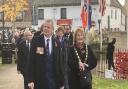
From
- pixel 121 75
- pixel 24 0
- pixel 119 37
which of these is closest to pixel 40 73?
pixel 121 75

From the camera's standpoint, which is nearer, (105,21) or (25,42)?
(25,42)

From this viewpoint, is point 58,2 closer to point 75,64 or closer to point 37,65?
point 75,64

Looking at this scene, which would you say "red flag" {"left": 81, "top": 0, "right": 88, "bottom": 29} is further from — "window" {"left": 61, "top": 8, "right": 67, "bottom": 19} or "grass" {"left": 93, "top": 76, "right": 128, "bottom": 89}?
"window" {"left": 61, "top": 8, "right": 67, "bottom": 19}

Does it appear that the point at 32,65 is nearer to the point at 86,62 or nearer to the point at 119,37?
the point at 86,62

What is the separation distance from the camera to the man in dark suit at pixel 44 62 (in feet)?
32.7

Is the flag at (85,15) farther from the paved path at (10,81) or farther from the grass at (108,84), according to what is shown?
the grass at (108,84)

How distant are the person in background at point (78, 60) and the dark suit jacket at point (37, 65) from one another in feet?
2.33

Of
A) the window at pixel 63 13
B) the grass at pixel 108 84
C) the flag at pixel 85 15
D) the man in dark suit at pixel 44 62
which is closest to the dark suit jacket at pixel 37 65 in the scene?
the man in dark suit at pixel 44 62

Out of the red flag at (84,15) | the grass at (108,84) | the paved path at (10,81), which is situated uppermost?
the red flag at (84,15)

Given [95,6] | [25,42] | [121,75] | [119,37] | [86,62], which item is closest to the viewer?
[86,62]

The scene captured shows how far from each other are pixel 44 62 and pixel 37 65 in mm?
145

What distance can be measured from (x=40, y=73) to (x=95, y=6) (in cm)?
7575

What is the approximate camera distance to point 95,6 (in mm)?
85312

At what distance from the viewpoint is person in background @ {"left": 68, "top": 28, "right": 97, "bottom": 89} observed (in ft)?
34.9
